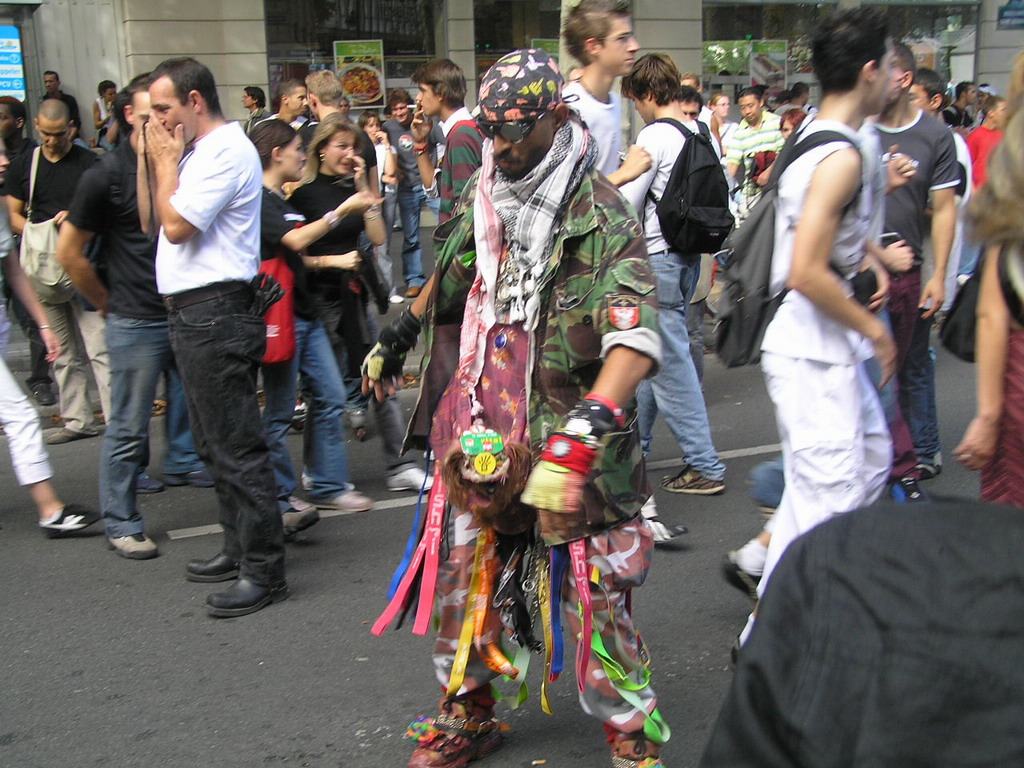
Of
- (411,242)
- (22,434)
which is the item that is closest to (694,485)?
(22,434)

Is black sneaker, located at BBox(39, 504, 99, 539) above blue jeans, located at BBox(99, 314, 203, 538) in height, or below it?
below

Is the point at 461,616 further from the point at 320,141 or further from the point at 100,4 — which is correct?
the point at 100,4

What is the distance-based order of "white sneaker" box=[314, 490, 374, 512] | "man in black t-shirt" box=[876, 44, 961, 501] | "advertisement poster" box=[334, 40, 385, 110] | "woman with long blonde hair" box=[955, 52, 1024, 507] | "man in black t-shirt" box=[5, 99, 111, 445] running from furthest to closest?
"advertisement poster" box=[334, 40, 385, 110]
"man in black t-shirt" box=[5, 99, 111, 445]
"white sneaker" box=[314, 490, 374, 512]
"man in black t-shirt" box=[876, 44, 961, 501]
"woman with long blonde hair" box=[955, 52, 1024, 507]

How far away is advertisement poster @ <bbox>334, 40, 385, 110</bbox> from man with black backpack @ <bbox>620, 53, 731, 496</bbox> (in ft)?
38.2

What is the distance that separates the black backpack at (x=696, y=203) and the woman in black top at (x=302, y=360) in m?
1.44

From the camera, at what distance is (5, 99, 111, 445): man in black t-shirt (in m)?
7.02

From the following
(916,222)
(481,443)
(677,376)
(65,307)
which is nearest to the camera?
(481,443)

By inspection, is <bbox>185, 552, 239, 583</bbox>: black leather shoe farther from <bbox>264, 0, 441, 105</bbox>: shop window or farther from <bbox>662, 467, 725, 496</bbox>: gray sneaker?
<bbox>264, 0, 441, 105</bbox>: shop window

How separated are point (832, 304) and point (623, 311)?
79 cm

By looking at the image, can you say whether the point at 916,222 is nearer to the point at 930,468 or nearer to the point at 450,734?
the point at 930,468

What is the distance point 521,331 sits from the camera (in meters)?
3.13

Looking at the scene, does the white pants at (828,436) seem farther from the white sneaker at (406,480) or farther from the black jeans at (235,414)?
the white sneaker at (406,480)

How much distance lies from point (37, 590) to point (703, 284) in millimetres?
3612

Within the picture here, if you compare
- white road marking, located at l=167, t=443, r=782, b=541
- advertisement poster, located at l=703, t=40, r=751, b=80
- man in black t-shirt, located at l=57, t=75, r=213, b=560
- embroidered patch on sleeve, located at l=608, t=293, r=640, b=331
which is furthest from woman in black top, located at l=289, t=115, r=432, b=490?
advertisement poster, located at l=703, t=40, r=751, b=80
